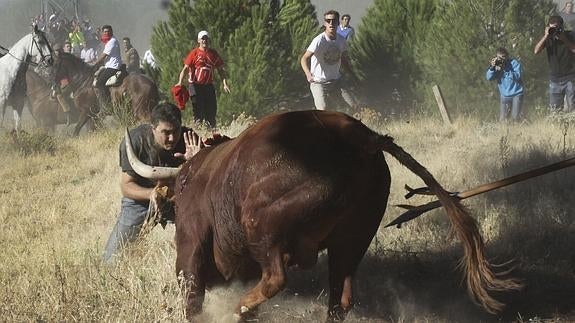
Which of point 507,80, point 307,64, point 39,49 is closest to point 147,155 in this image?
point 307,64

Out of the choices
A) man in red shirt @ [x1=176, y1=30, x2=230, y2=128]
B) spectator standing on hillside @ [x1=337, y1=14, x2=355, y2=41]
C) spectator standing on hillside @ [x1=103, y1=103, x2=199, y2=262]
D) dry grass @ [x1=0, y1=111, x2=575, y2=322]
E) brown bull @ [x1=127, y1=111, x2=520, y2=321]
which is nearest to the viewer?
brown bull @ [x1=127, y1=111, x2=520, y2=321]

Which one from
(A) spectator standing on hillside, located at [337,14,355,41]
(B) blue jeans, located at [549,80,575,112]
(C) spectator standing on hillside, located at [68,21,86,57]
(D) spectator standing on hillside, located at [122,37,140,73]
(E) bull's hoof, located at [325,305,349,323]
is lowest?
(E) bull's hoof, located at [325,305,349,323]

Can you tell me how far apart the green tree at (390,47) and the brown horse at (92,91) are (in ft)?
13.6

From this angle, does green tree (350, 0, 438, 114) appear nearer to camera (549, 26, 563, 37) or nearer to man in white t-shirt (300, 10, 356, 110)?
man in white t-shirt (300, 10, 356, 110)

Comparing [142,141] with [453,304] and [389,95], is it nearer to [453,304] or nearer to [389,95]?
[453,304]

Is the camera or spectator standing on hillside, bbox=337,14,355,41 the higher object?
spectator standing on hillside, bbox=337,14,355,41

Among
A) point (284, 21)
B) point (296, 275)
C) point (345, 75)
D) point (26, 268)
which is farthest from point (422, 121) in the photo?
point (26, 268)

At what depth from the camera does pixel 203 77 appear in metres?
15.5

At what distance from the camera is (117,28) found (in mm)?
51781

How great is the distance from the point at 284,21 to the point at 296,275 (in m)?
10.9

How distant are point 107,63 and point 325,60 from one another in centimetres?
636

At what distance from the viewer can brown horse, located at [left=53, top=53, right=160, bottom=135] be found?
1709 centimetres

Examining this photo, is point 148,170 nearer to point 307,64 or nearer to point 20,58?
point 307,64

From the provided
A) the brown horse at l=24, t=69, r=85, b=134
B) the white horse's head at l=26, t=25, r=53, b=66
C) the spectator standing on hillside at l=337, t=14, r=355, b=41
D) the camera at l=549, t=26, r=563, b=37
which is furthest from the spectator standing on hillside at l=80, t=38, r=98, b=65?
the camera at l=549, t=26, r=563, b=37
